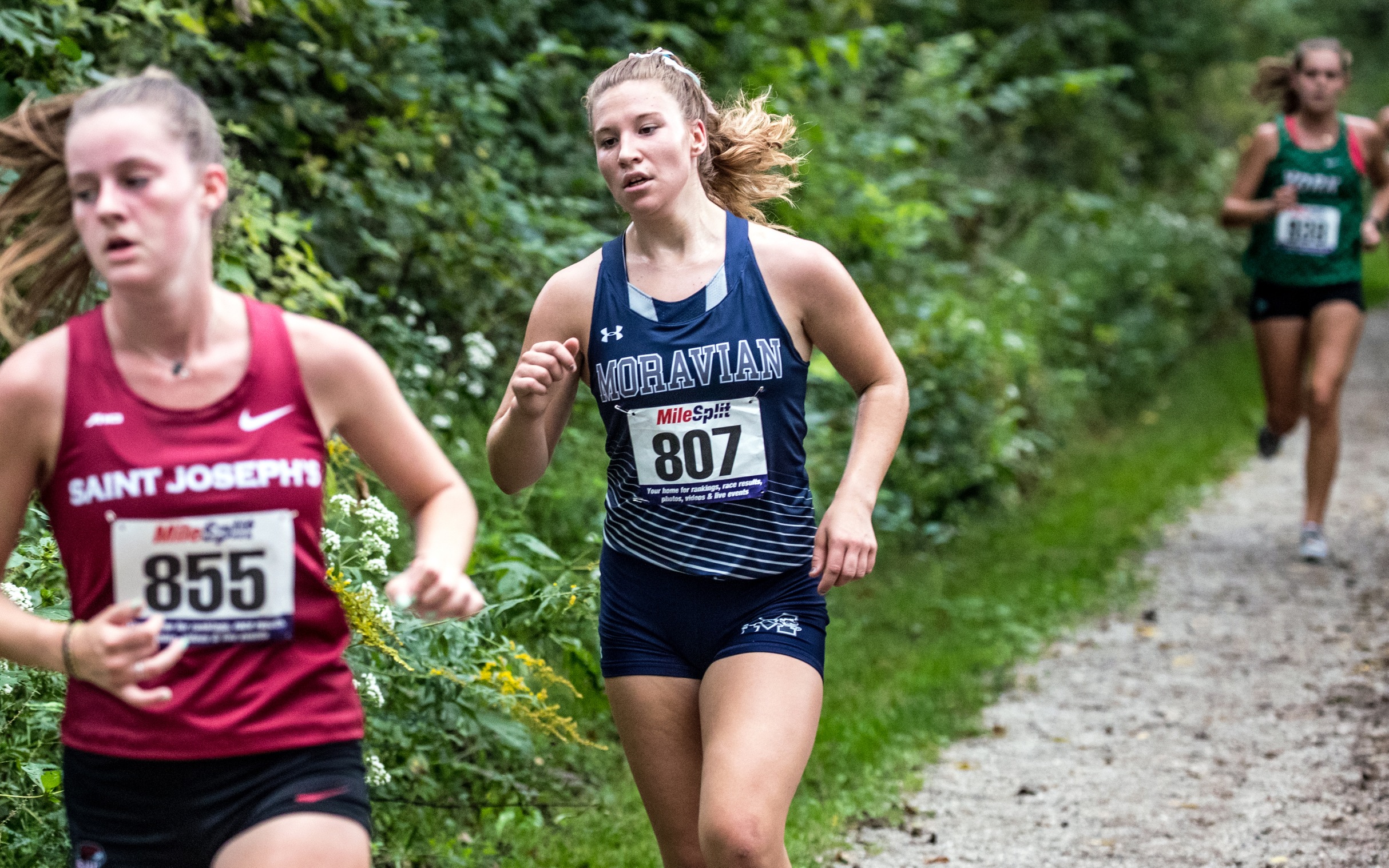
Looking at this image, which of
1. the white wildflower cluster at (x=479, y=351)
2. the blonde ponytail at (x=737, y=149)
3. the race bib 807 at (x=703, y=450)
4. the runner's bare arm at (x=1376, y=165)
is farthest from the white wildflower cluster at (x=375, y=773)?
the runner's bare arm at (x=1376, y=165)

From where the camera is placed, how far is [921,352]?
28.2ft

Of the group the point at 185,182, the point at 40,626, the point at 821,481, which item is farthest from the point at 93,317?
the point at 821,481

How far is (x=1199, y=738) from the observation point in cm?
531

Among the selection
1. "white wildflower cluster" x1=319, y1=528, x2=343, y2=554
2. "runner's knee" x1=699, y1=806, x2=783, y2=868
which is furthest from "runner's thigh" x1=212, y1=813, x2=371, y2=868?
"white wildflower cluster" x1=319, y1=528, x2=343, y2=554

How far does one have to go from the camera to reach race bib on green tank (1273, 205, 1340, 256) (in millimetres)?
7176

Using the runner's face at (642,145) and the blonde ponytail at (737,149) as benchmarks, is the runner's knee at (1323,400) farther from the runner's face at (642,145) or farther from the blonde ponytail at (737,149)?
the runner's face at (642,145)

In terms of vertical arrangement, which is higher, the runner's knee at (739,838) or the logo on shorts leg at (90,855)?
the logo on shorts leg at (90,855)

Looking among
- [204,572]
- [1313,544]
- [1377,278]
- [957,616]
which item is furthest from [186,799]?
[1377,278]

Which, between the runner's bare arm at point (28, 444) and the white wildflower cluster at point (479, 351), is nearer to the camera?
the runner's bare arm at point (28, 444)

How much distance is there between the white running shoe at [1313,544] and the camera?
7.52 meters

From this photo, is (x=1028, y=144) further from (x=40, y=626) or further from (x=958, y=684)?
(x=40, y=626)

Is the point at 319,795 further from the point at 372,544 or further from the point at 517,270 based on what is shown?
the point at 517,270

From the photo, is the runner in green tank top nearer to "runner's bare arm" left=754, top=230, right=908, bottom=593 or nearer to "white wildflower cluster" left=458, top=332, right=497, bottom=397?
"white wildflower cluster" left=458, top=332, right=497, bottom=397

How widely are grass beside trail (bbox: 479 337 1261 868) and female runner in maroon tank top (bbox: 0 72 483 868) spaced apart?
84.8 inches
